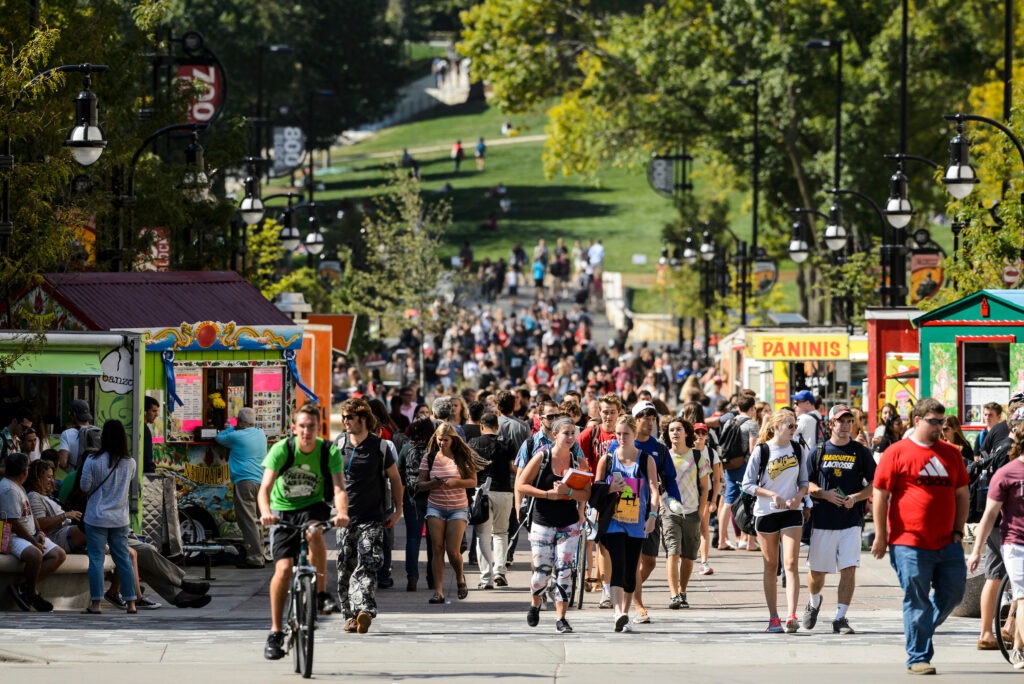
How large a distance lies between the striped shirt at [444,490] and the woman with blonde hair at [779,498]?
280 centimetres

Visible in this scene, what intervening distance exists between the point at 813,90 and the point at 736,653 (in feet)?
126

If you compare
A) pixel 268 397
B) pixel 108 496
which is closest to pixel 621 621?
pixel 108 496

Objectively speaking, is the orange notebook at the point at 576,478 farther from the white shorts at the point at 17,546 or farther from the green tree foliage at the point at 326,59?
the green tree foliage at the point at 326,59

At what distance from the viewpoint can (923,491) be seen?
12609 millimetres

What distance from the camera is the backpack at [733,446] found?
2133 centimetres

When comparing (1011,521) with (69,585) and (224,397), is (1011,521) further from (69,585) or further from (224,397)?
(224,397)

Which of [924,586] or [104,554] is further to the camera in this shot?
[104,554]

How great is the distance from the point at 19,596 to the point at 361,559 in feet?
10.4

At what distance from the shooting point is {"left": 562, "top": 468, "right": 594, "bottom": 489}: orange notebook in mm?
14883

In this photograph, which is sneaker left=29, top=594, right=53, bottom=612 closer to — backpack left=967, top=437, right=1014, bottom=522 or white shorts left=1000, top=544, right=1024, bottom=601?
backpack left=967, top=437, right=1014, bottom=522

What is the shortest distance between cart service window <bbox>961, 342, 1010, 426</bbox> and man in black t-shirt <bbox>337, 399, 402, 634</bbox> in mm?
9441

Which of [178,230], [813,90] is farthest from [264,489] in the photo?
[813,90]

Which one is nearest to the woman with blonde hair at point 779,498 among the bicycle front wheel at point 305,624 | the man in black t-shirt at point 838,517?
the man in black t-shirt at point 838,517

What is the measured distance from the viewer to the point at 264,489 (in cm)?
1273
